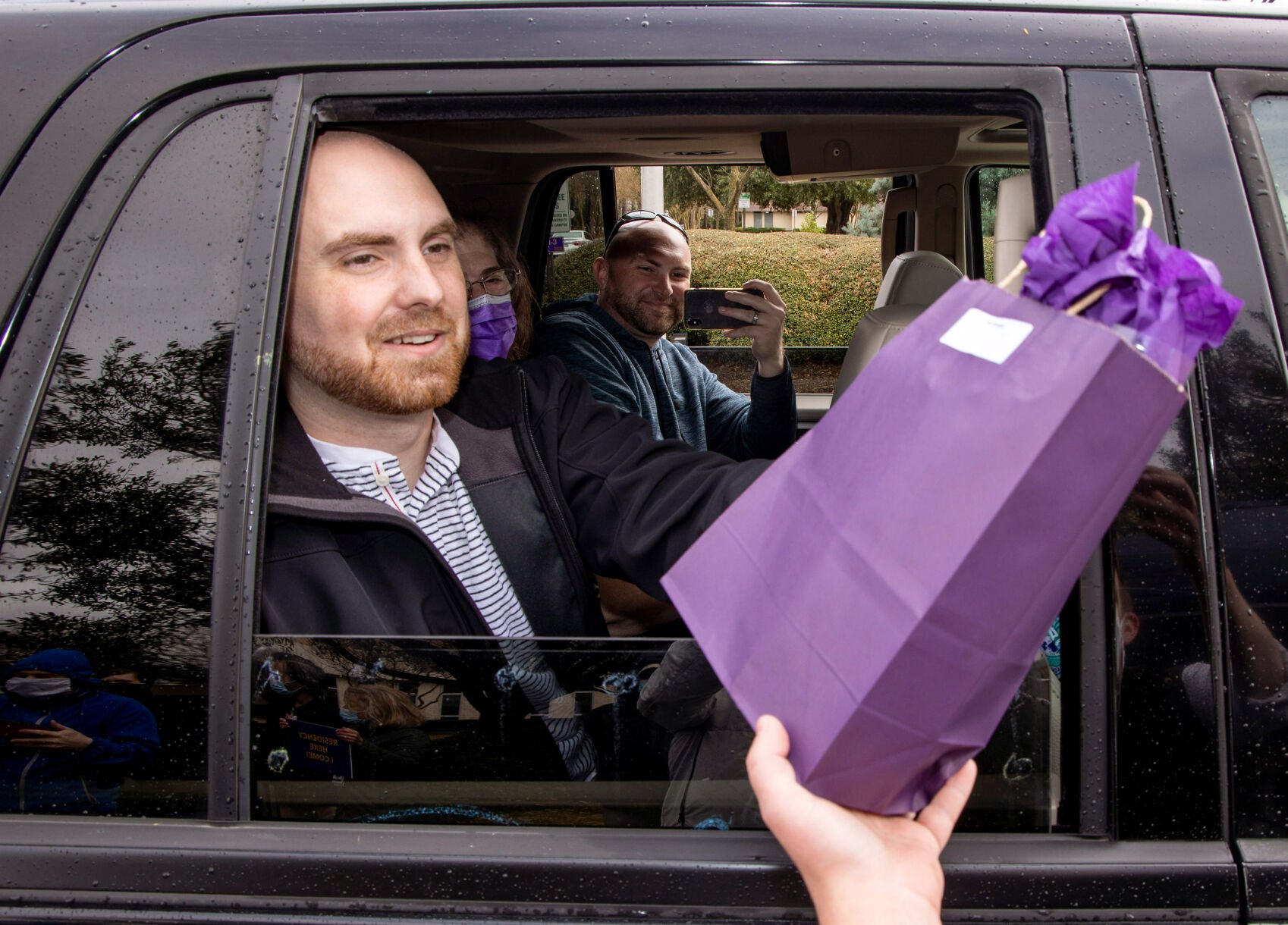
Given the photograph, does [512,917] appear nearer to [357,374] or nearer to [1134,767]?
[1134,767]

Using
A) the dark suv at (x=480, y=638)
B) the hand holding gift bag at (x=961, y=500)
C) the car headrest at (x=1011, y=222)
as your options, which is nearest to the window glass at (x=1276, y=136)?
the dark suv at (x=480, y=638)

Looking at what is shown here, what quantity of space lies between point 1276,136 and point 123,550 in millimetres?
1272

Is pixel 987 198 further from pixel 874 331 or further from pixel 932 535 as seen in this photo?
pixel 932 535

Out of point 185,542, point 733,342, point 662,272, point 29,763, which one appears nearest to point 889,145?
point 662,272

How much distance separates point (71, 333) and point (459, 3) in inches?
21.4

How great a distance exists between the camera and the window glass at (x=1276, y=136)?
3.38ft

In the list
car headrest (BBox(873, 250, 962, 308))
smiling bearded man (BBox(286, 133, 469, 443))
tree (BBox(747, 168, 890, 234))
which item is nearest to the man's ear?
smiling bearded man (BBox(286, 133, 469, 443))

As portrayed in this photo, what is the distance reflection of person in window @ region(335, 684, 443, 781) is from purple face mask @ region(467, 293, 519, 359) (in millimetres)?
1364

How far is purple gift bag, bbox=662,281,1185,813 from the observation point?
0.72 metres

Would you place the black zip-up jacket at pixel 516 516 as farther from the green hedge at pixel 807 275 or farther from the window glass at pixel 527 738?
the green hedge at pixel 807 275

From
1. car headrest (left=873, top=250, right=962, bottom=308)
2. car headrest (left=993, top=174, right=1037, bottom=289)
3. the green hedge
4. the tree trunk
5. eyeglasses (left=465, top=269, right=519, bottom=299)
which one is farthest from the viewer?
the tree trunk

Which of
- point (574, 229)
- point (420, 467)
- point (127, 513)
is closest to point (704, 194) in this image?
point (574, 229)

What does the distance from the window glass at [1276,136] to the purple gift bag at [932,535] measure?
432 millimetres

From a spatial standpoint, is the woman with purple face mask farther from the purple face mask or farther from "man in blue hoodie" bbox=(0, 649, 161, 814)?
"man in blue hoodie" bbox=(0, 649, 161, 814)
